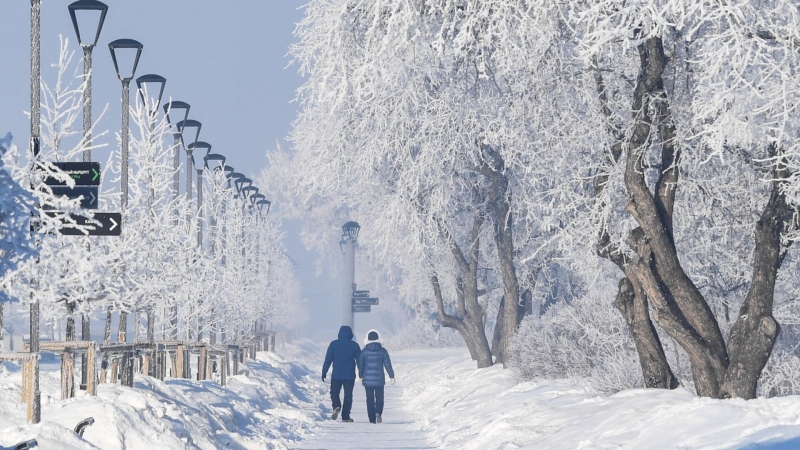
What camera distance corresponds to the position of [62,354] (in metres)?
15.4

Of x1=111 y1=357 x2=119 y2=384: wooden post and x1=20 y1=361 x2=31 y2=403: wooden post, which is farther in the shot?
x1=111 y1=357 x2=119 y2=384: wooden post

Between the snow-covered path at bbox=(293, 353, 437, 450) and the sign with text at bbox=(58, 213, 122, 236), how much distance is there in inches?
180

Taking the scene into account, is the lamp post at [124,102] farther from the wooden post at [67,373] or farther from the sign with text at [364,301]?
the sign with text at [364,301]

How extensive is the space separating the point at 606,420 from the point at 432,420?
1030cm

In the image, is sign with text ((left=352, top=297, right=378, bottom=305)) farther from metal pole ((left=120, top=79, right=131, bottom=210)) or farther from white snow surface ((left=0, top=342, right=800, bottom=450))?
metal pole ((left=120, top=79, right=131, bottom=210))

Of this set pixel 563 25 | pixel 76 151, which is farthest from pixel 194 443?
pixel 563 25

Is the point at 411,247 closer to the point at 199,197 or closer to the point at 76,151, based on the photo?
the point at 199,197

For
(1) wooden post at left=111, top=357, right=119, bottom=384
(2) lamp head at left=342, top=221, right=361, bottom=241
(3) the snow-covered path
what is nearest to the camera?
(3) the snow-covered path

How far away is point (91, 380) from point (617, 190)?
24.5ft

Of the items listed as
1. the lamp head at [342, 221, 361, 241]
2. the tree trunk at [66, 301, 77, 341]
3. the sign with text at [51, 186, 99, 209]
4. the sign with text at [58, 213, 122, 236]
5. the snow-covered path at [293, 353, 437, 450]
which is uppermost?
the lamp head at [342, 221, 361, 241]

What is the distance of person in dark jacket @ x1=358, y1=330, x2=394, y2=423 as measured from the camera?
22031 millimetres

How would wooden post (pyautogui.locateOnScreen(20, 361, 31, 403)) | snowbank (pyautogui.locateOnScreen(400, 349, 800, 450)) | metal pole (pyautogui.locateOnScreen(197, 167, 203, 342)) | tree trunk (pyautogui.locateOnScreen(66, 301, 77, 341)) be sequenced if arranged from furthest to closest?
1. metal pole (pyautogui.locateOnScreen(197, 167, 203, 342))
2. tree trunk (pyautogui.locateOnScreen(66, 301, 77, 341))
3. wooden post (pyautogui.locateOnScreen(20, 361, 31, 403))
4. snowbank (pyautogui.locateOnScreen(400, 349, 800, 450))

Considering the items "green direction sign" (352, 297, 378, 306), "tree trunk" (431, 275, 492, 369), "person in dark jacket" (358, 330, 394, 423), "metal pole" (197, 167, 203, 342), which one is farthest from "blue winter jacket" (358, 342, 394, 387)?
"green direction sign" (352, 297, 378, 306)

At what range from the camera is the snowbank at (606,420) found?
1018cm
